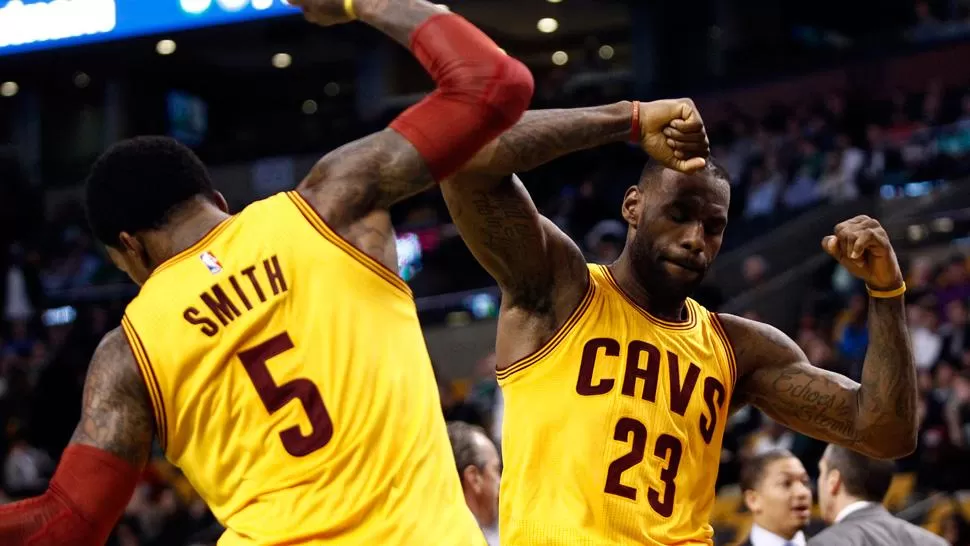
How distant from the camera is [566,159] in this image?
1878 centimetres

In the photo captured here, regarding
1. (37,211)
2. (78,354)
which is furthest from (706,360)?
(37,211)

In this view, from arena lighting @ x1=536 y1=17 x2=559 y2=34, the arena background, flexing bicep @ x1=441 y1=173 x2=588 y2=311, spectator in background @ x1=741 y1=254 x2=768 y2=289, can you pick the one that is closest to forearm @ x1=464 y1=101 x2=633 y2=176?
flexing bicep @ x1=441 y1=173 x2=588 y2=311

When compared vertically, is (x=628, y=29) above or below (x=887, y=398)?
below

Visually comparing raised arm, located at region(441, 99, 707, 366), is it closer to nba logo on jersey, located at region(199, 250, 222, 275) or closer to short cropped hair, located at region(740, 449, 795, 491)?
nba logo on jersey, located at region(199, 250, 222, 275)

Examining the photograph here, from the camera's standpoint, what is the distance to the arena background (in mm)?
12539

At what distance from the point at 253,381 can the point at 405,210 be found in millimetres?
15892

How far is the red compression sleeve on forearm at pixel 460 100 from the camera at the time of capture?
3141mm

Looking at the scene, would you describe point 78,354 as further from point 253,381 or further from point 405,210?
point 253,381

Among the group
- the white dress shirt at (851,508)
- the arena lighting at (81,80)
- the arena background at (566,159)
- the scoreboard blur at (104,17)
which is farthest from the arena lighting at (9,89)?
the white dress shirt at (851,508)

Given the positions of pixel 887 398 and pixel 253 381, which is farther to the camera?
pixel 887 398

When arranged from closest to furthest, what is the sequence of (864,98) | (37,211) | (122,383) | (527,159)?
(122,383)
(527,159)
(864,98)
(37,211)

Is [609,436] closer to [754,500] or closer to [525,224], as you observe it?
[525,224]

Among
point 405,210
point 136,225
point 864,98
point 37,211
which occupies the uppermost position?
point 136,225

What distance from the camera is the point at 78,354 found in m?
16.3
